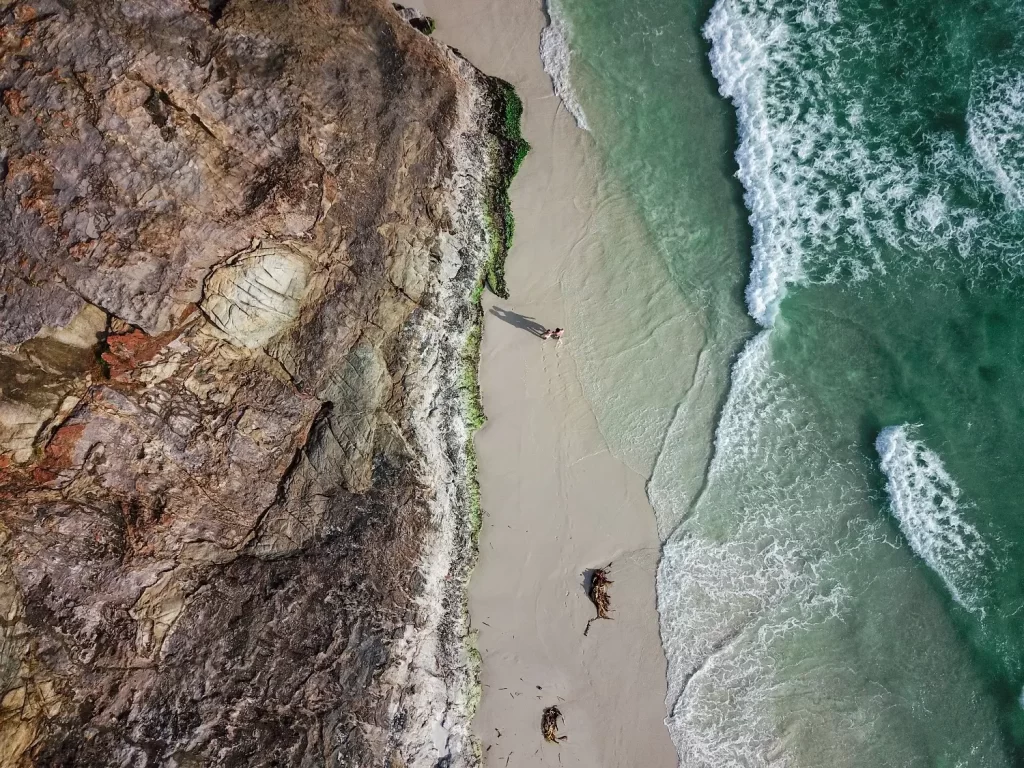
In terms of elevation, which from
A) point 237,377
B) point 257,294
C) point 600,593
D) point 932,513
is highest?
point 257,294

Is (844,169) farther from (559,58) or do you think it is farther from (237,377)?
(237,377)

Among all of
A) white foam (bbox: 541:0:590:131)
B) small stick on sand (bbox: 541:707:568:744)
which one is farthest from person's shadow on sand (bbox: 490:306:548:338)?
small stick on sand (bbox: 541:707:568:744)

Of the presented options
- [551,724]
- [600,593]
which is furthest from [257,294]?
[551,724]

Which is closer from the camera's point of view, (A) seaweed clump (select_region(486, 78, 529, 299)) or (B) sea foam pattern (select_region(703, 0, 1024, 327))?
Answer: (A) seaweed clump (select_region(486, 78, 529, 299))

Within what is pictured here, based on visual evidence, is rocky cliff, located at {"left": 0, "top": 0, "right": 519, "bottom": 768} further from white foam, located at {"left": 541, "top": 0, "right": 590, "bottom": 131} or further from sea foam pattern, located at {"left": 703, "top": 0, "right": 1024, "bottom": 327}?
sea foam pattern, located at {"left": 703, "top": 0, "right": 1024, "bottom": 327}

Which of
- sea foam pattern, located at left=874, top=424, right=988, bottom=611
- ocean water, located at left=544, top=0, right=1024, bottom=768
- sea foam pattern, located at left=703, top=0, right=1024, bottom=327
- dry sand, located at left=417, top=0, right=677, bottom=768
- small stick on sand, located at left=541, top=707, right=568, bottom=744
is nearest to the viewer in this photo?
small stick on sand, located at left=541, top=707, right=568, bottom=744

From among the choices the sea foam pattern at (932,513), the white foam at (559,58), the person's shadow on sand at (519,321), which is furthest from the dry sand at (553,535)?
the sea foam pattern at (932,513)
